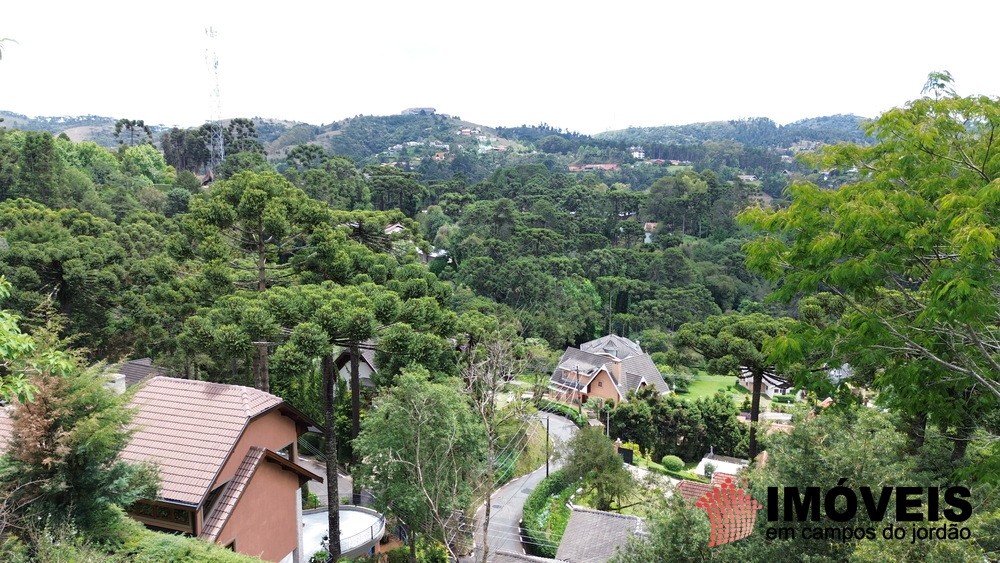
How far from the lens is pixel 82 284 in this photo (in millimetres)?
21891

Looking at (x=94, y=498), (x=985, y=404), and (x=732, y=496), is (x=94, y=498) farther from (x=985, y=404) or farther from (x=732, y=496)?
(x=985, y=404)

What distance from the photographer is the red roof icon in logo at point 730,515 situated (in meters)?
6.73

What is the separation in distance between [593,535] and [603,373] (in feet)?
71.5

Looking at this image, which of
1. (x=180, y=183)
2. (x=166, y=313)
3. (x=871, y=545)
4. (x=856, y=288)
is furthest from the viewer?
(x=180, y=183)

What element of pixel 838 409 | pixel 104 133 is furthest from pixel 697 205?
pixel 104 133

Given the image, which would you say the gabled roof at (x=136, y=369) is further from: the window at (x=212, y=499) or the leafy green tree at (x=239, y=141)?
the leafy green tree at (x=239, y=141)

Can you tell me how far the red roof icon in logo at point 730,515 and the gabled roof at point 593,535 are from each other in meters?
5.85

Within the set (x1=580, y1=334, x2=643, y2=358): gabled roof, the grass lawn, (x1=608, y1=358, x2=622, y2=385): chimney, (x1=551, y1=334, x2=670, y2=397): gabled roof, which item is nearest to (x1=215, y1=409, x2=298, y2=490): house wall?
(x1=551, y1=334, x2=670, y2=397): gabled roof

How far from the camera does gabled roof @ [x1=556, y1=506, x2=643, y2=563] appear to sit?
42.7 ft

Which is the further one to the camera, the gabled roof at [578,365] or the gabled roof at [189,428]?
the gabled roof at [578,365]

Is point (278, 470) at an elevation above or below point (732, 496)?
below

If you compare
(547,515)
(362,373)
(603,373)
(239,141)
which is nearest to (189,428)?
(547,515)

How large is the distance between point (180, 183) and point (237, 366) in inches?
1344

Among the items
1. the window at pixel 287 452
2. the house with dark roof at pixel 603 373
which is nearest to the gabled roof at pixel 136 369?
the window at pixel 287 452
